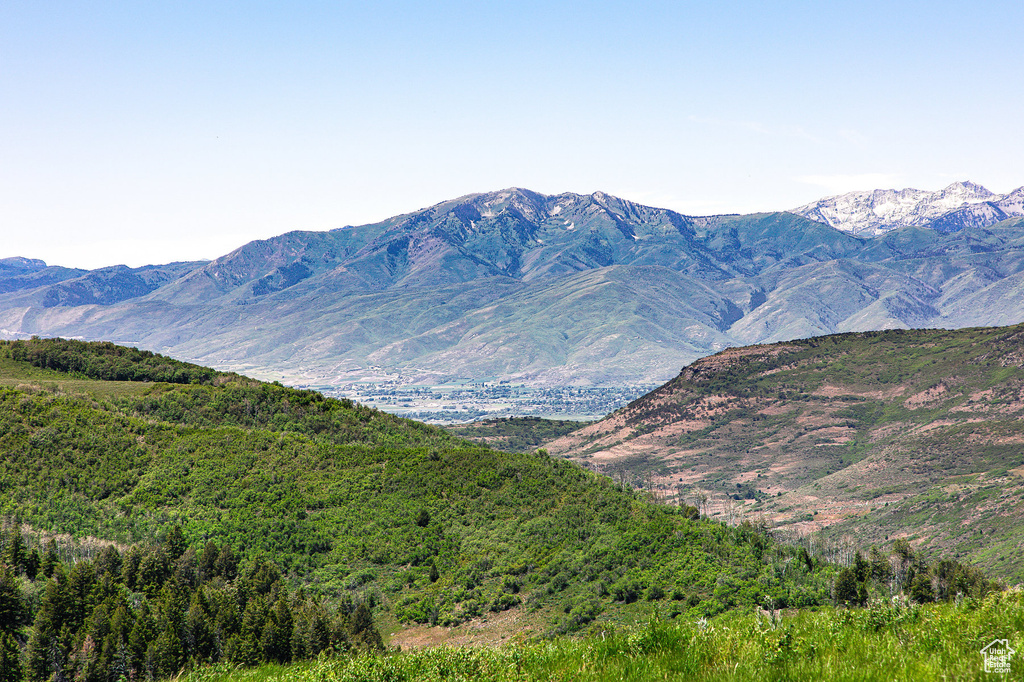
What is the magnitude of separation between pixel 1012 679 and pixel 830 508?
661 feet

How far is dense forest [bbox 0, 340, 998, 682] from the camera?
37.4 m

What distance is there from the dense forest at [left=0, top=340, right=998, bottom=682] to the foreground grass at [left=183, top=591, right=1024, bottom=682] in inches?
901

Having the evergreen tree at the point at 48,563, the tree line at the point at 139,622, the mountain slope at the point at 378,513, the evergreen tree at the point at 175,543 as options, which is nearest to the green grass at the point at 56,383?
the mountain slope at the point at 378,513

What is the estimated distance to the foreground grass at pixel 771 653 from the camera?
1041 cm

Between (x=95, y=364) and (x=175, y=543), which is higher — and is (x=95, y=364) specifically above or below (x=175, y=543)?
above

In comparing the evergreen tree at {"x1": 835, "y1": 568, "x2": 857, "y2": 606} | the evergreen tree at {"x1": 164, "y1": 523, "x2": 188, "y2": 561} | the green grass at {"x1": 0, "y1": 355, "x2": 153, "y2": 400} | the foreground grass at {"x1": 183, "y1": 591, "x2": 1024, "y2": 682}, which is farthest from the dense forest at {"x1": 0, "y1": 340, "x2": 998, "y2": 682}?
the foreground grass at {"x1": 183, "y1": 591, "x2": 1024, "y2": 682}

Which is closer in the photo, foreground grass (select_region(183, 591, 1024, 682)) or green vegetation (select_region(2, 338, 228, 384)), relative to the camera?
foreground grass (select_region(183, 591, 1024, 682))

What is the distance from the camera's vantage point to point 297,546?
66625mm

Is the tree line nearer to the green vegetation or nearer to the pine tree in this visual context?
the pine tree

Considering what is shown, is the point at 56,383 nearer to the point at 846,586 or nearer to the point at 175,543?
the point at 175,543

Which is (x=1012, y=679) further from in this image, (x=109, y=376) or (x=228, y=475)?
(x=109, y=376)

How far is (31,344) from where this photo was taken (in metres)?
Answer: 118

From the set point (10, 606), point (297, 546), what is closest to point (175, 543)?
point (297, 546)

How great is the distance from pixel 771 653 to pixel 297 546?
201 ft
